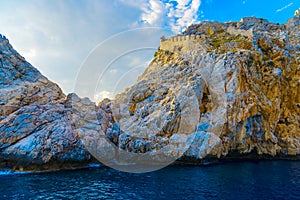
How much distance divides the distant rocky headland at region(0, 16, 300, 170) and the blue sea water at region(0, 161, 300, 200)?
5.50 metres

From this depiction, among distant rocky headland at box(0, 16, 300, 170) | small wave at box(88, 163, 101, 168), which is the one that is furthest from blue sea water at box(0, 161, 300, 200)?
distant rocky headland at box(0, 16, 300, 170)

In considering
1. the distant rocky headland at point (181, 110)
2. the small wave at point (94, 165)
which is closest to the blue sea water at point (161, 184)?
the small wave at point (94, 165)

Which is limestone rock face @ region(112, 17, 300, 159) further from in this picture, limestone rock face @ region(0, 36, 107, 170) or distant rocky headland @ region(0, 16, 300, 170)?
limestone rock face @ region(0, 36, 107, 170)

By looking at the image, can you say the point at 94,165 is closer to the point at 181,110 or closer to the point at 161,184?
the point at 161,184

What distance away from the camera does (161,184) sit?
2420cm

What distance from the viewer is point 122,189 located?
894 inches

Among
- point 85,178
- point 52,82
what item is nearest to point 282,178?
point 85,178

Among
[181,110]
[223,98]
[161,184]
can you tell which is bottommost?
[161,184]

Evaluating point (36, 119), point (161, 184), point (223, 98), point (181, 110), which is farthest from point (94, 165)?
point (223, 98)

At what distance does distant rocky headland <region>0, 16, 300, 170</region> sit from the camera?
3554cm

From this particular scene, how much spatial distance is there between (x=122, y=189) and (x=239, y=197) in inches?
476

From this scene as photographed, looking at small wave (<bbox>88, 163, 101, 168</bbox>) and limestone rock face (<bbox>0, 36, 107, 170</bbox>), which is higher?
Result: limestone rock face (<bbox>0, 36, 107, 170</bbox>)

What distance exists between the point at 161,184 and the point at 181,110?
60.7 ft

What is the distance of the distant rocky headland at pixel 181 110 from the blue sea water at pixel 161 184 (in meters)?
5.50
